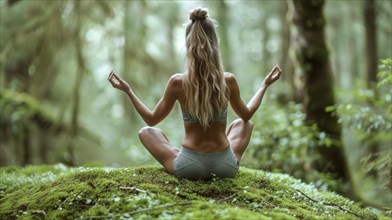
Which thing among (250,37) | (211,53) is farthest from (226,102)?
(250,37)

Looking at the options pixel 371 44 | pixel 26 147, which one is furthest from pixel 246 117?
pixel 371 44

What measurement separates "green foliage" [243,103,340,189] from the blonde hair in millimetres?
3169

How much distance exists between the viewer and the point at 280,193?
4.43m

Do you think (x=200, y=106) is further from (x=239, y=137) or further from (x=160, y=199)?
(x=160, y=199)

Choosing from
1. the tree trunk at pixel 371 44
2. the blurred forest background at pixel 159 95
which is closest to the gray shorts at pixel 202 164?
the blurred forest background at pixel 159 95

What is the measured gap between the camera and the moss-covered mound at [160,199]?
3.53 metres

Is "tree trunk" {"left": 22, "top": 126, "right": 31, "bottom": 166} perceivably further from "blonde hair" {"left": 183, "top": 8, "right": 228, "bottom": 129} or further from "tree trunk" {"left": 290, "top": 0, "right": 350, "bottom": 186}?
"blonde hair" {"left": 183, "top": 8, "right": 228, "bottom": 129}

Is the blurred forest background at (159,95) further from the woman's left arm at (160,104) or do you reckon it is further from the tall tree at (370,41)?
the woman's left arm at (160,104)

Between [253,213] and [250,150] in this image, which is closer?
[253,213]

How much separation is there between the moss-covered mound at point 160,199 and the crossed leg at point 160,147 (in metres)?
0.14

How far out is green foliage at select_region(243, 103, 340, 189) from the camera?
23.6 feet

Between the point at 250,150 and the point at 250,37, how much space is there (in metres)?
17.8

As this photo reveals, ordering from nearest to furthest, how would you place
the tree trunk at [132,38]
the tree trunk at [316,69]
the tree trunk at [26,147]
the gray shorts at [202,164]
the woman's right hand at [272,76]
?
the gray shorts at [202,164] < the woman's right hand at [272,76] < the tree trunk at [316,69] < the tree trunk at [132,38] < the tree trunk at [26,147]

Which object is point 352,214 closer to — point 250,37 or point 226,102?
point 226,102
